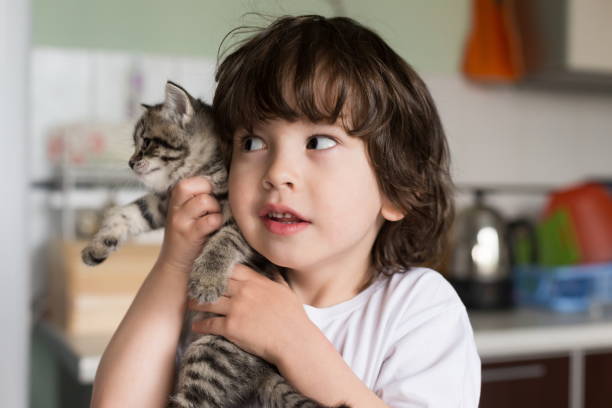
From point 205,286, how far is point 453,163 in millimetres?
1405

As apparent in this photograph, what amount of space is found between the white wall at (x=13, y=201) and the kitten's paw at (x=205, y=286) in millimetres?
652

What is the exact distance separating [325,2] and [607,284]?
52.3 inches

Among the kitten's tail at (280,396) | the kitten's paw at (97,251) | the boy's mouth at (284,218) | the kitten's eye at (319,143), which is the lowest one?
the kitten's tail at (280,396)

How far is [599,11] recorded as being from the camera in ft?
7.75

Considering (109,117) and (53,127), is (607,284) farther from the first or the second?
(53,127)

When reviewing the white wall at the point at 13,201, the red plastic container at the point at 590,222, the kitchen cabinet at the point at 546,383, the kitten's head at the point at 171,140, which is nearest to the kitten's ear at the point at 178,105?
the kitten's head at the point at 171,140

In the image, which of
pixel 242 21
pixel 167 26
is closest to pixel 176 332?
pixel 242 21

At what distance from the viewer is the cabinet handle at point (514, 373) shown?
72.7 inches

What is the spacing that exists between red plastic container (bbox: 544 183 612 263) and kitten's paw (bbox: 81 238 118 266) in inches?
72.0

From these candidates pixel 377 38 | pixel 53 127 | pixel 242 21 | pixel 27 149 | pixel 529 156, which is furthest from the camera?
pixel 529 156

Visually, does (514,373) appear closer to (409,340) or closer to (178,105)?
(409,340)

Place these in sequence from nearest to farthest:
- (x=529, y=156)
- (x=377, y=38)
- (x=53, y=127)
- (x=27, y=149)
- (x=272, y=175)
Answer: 1. (x=272, y=175)
2. (x=377, y=38)
3. (x=27, y=149)
4. (x=53, y=127)
5. (x=529, y=156)

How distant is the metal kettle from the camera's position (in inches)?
83.5

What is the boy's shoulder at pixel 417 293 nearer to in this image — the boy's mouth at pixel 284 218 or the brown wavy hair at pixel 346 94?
the brown wavy hair at pixel 346 94
